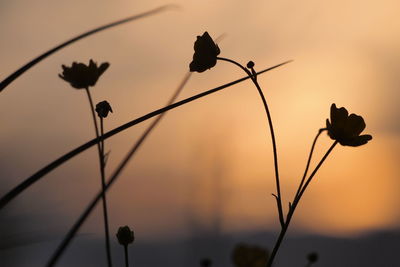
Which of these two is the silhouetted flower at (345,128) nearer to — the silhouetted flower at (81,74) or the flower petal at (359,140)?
the flower petal at (359,140)

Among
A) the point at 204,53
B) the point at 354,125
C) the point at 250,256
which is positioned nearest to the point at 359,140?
the point at 354,125

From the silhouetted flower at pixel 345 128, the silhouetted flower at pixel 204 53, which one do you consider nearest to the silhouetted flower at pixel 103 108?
the silhouetted flower at pixel 204 53

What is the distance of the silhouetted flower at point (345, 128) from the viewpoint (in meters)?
1.16

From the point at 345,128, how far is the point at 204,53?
1.07ft

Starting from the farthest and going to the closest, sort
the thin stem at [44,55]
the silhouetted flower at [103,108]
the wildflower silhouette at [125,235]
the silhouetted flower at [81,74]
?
the silhouetted flower at [81,74], the silhouetted flower at [103,108], the wildflower silhouette at [125,235], the thin stem at [44,55]

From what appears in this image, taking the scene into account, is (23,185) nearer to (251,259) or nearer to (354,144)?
(251,259)

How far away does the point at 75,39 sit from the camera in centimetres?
67

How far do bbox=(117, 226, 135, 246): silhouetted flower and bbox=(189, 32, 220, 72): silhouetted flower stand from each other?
0.37 meters

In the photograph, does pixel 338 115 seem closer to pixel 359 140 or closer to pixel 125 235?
pixel 359 140

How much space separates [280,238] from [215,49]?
608 millimetres

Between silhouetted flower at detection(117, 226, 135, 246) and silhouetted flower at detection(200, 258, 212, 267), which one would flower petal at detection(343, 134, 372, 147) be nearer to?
silhouetted flower at detection(200, 258, 212, 267)

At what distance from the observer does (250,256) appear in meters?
0.78

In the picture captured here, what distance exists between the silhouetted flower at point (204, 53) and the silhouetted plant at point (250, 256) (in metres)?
0.49

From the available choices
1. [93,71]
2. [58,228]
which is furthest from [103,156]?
[93,71]
